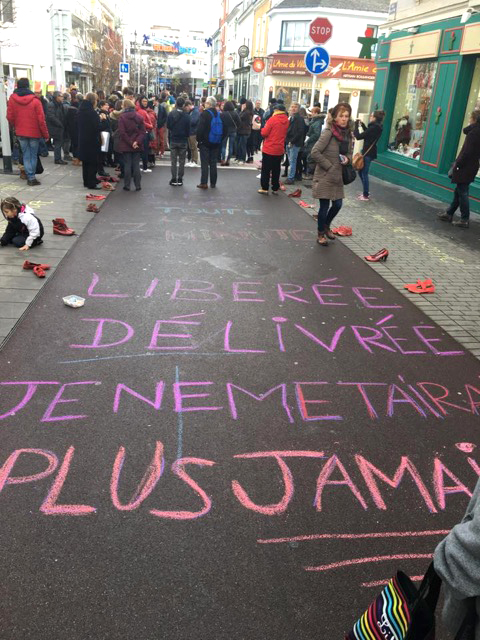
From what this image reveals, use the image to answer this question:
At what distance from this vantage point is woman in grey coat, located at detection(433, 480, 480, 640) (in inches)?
56.1

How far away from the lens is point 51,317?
16.9ft

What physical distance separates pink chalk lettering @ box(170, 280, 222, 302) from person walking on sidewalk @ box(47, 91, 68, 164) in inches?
401

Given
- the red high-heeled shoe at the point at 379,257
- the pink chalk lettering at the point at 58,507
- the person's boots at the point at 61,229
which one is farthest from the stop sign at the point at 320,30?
the pink chalk lettering at the point at 58,507

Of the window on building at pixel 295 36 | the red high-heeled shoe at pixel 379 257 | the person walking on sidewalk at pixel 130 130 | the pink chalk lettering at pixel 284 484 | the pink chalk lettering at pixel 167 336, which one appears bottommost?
the pink chalk lettering at pixel 167 336

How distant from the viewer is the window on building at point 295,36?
1512 inches

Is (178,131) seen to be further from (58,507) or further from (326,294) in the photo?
(58,507)

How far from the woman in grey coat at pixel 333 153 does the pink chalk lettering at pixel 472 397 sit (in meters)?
4.27

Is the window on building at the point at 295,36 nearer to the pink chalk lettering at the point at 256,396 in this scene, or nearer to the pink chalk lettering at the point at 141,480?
the pink chalk lettering at the point at 256,396

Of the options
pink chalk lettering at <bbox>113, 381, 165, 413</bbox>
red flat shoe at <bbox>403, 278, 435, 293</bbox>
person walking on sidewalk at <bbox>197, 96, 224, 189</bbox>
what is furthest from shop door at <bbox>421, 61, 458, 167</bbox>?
pink chalk lettering at <bbox>113, 381, 165, 413</bbox>

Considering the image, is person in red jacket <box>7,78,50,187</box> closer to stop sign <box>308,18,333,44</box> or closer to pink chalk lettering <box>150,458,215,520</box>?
stop sign <box>308,18,333,44</box>

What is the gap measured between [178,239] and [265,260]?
1.53 meters

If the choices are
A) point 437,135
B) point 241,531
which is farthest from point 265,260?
point 437,135

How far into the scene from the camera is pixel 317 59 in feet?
38.4

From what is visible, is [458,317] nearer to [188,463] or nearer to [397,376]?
[397,376]
